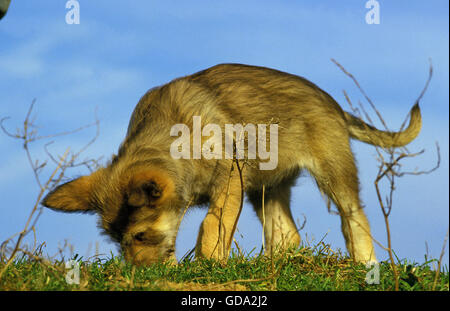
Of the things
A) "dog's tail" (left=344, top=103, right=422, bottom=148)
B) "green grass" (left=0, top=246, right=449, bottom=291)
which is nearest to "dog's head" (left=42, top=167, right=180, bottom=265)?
"green grass" (left=0, top=246, right=449, bottom=291)

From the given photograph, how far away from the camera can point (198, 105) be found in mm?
6406

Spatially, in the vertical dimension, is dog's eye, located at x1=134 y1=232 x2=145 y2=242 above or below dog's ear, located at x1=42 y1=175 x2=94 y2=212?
below

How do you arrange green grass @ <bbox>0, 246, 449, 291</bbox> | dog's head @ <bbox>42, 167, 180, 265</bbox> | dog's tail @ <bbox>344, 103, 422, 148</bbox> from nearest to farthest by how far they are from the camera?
green grass @ <bbox>0, 246, 449, 291</bbox> → dog's head @ <bbox>42, 167, 180, 265</bbox> → dog's tail @ <bbox>344, 103, 422, 148</bbox>

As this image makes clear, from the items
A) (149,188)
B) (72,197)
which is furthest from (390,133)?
(72,197)

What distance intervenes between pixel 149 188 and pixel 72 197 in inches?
39.1

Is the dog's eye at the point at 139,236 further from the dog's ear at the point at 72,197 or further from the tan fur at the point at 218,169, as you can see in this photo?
the dog's ear at the point at 72,197

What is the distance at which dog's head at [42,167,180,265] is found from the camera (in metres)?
5.53

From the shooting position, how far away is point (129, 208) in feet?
18.4

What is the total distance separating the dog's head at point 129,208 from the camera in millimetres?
5531

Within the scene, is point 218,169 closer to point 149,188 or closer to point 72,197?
point 149,188

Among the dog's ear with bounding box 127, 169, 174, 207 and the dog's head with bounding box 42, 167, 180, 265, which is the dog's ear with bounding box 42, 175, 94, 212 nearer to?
the dog's head with bounding box 42, 167, 180, 265

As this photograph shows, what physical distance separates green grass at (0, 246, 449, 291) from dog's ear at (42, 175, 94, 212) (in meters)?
0.72
